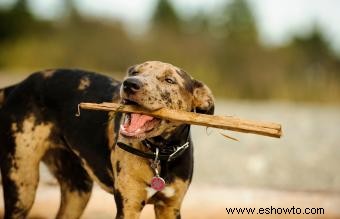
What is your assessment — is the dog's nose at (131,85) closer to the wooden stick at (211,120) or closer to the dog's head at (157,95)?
the dog's head at (157,95)

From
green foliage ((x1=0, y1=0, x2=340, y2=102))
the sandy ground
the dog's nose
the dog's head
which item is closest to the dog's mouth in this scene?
the dog's head

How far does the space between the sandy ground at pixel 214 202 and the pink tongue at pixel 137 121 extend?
9.13 feet

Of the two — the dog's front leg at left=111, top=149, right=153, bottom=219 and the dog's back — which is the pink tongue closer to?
the dog's front leg at left=111, top=149, right=153, bottom=219

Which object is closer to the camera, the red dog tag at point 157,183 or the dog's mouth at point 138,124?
the dog's mouth at point 138,124

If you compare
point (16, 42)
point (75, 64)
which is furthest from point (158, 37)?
point (16, 42)

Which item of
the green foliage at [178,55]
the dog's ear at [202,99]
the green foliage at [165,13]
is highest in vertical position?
the green foliage at [165,13]

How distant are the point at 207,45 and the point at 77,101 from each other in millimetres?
30922

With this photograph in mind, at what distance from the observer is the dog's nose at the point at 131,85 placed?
14.9 ft

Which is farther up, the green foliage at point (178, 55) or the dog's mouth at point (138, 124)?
the green foliage at point (178, 55)

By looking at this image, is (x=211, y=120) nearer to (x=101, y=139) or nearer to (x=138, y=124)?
(x=138, y=124)

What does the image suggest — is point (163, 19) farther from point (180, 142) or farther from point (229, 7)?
point (180, 142)

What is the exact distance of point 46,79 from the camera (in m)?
5.81

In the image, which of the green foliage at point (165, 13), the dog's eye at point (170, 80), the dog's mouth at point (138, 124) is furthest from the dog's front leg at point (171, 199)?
the green foliage at point (165, 13)

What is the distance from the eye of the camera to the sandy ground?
295 inches
